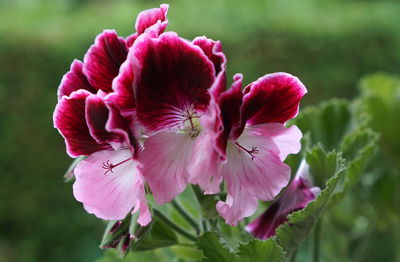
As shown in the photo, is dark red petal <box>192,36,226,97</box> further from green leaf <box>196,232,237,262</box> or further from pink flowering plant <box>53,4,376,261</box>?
green leaf <box>196,232,237,262</box>

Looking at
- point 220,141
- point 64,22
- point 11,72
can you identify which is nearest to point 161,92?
point 220,141

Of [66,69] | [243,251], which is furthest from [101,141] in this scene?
[66,69]

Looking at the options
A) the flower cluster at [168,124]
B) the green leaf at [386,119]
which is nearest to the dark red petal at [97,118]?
the flower cluster at [168,124]

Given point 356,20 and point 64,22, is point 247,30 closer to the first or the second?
point 356,20

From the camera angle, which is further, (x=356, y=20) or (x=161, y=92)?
(x=356, y=20)

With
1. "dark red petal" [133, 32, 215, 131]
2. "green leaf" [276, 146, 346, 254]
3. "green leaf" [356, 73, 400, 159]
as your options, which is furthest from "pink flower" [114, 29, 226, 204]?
"green leaf" [356, 73, 400, 159]

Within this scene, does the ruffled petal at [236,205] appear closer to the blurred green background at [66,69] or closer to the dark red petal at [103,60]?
the dark red petal at [103,60]

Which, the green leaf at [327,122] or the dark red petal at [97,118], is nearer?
the dark red petal at [97,118]
